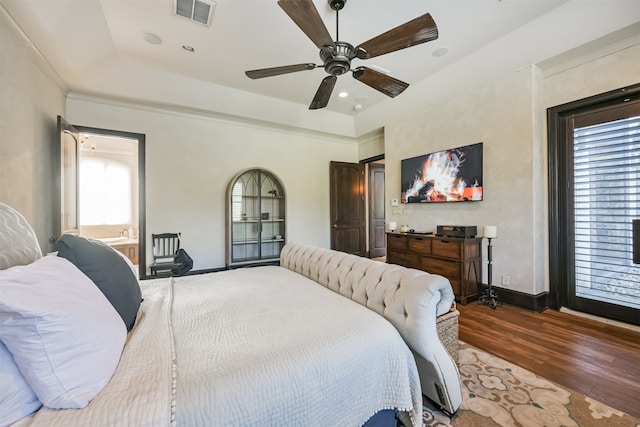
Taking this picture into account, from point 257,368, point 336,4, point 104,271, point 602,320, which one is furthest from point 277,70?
point 602,320

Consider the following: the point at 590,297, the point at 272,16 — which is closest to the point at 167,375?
the point at 272,16

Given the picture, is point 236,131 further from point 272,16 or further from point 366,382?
point 366,382

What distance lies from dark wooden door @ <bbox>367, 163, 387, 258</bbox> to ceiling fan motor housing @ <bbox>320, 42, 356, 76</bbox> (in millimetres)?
4400

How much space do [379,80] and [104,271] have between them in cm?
262

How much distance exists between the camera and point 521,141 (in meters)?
3.13

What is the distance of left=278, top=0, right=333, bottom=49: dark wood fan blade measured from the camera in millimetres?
1731

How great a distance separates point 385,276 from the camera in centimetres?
157

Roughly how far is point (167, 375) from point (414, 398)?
1164 millimetres

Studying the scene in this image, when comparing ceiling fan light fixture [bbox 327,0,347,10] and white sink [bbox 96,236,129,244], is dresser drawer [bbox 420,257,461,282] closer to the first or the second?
ceiling fan light fixture [bbox 327,0,347,10]

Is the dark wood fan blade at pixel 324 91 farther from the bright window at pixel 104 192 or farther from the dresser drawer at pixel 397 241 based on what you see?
the bright window at pixel 104 192

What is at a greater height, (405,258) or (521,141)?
(521,141)

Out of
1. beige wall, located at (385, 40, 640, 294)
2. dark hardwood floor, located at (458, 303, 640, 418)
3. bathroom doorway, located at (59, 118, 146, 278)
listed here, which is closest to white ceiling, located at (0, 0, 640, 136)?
beige wall, located at (385, 40, 640, 294)

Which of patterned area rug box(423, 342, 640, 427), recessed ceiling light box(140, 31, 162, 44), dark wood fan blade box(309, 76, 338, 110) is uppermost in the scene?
recessed ceiling light box(140, 31, 162, 44)

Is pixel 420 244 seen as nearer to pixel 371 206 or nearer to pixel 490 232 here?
pixel 490 232
